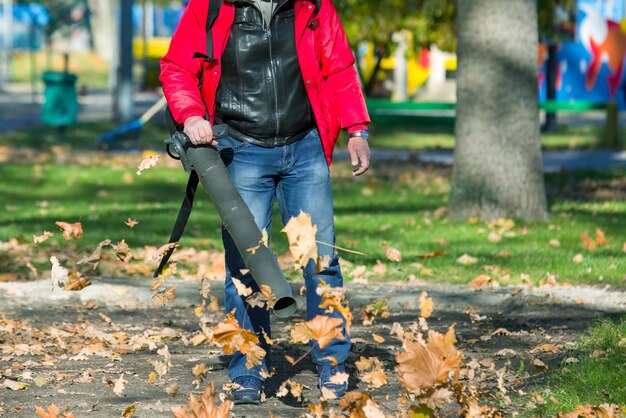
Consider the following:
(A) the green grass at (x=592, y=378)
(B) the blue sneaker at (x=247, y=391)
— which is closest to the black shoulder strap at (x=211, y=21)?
(B) the blue sneaker at (x=247, y=391)

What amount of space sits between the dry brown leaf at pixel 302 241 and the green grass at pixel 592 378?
1.07 m

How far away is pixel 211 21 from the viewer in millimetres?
4645

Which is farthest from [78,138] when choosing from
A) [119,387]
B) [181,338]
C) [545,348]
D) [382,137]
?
[119,387]

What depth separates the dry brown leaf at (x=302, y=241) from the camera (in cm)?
438

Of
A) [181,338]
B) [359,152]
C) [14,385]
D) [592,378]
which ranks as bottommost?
[181,338]

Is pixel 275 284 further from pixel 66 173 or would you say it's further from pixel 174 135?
pixel 66 173

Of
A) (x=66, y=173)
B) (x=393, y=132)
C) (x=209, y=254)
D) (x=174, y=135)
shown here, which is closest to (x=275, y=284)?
(x=174, y=135)

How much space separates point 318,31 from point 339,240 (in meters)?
4.87

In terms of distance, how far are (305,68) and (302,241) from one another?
0.74m

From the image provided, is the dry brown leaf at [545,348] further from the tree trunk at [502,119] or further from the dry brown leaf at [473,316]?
the tree trunk at [502,119]

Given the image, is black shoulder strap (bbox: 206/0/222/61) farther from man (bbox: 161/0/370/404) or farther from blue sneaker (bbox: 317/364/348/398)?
blue sneaker (bbox: 317/364/348/398)

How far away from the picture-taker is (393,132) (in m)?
23.3

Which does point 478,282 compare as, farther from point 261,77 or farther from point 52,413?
point 52,413

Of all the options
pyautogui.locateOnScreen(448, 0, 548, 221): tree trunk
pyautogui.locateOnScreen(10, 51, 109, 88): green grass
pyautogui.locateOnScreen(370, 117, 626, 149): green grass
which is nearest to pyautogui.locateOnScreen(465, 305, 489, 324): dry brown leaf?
pyautogui.locateOnScreen(448, 0, 548, 221): tree trunk
